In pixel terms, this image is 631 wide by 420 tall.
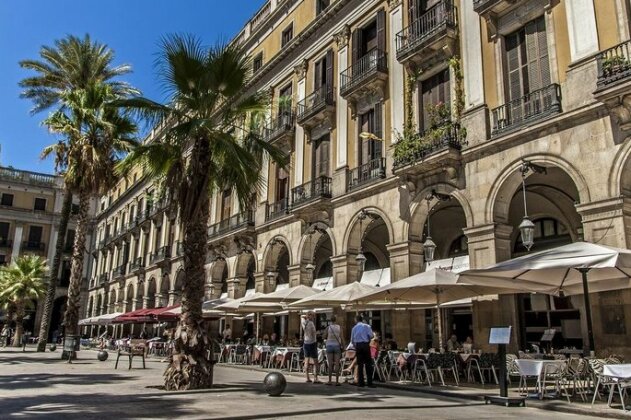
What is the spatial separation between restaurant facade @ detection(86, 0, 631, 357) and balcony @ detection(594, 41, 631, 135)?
31 mm

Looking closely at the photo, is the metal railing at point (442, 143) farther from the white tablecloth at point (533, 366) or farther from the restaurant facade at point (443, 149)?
the white tablecloth at point (533, 366)

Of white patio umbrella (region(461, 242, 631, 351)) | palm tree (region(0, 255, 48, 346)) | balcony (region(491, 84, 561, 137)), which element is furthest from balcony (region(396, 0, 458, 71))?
palm tree (region(0, 255, 48, 346))

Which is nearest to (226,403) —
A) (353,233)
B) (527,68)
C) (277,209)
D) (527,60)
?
(353,233)

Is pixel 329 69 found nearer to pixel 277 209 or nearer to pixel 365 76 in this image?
pixel 365 76

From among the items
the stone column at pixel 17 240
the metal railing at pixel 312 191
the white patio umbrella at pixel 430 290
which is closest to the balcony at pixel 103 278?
the stone column at pixel 17 240

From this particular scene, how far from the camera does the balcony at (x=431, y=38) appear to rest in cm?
1670

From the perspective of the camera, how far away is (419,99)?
17906 mm

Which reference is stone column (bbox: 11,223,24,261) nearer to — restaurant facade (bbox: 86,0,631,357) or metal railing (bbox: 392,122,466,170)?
restaurant facade (bbox: 86,0,631,357)

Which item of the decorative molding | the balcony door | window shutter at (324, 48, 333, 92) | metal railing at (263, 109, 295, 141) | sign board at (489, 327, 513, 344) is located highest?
the decorative molding

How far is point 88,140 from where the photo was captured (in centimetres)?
2342

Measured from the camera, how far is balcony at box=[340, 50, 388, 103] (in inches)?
765

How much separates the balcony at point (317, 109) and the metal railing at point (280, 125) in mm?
743

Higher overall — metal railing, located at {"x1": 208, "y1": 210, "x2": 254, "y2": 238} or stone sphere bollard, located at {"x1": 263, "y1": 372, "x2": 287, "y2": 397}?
metal railing, located at {"x1": 208, "y1": 210, "x2": 254, "y2": 238}

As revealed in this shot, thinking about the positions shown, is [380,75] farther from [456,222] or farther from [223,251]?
[223,251]
